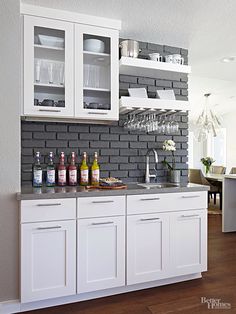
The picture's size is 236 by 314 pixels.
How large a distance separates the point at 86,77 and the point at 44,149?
0.76 m

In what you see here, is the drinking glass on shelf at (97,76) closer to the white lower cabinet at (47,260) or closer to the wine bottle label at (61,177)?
the wine bottle label at (61,177)

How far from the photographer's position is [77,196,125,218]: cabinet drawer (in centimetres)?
226

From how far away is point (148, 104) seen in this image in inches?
109

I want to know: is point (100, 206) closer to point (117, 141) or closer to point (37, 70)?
point (117, 141)

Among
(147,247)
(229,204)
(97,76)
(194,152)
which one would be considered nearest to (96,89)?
(97,76)

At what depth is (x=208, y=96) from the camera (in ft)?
22.0

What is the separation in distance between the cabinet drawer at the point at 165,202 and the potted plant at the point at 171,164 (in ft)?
1.08

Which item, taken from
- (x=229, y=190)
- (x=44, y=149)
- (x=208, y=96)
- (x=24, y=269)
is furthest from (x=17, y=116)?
(x=208, y=96)

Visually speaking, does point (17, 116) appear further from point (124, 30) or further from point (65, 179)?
point (124, 30)

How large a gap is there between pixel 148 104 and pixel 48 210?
1.33m

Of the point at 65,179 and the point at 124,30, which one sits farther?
the point at 124,30

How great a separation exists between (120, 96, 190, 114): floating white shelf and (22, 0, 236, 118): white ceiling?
2.26 feet

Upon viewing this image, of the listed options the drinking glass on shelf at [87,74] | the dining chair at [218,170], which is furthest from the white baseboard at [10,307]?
the dining chair at [218,170]

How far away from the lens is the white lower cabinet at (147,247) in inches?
95.0
